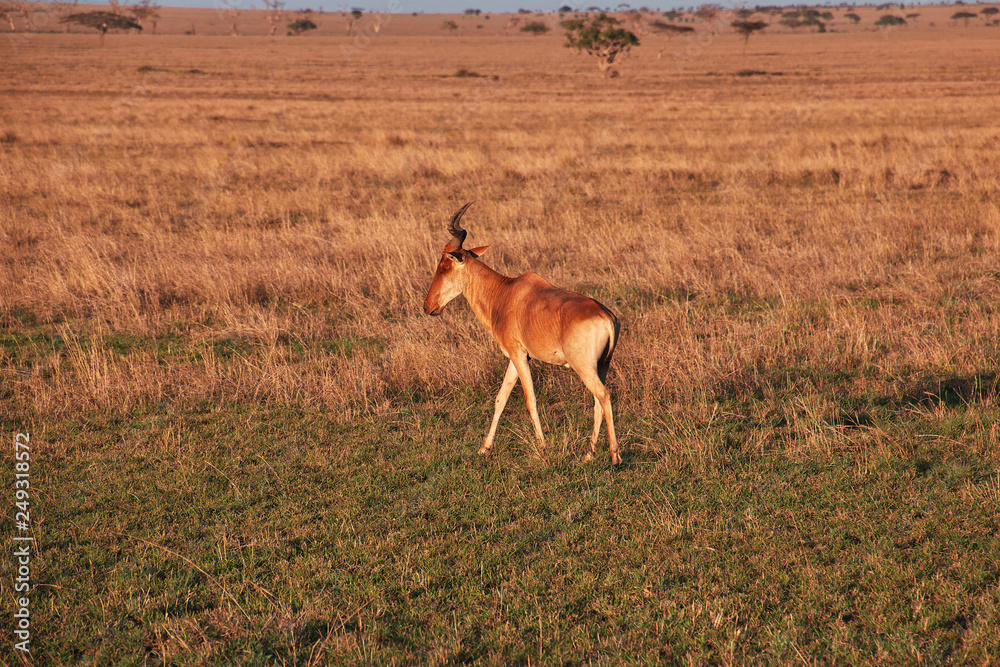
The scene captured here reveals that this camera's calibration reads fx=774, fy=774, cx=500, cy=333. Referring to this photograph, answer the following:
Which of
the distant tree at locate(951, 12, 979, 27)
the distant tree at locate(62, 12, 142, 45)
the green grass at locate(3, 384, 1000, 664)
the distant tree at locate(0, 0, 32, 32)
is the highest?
the distant tree at locate(951, 12, 979, 27)

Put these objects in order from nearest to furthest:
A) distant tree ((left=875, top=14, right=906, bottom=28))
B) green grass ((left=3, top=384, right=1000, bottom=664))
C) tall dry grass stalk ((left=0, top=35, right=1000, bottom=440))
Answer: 1. green grass ((left=3, top=384, right=1000, bottom=664))
2. tall dry grass stalk ((left=0, top=35, right=1000, bottom=440))
3. distant tree ((left=875, top=14, right=906, bottom=28))

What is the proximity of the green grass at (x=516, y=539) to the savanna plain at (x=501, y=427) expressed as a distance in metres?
0.02

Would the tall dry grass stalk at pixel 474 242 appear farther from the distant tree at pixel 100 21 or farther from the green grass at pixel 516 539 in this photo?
the distant tree at pixel 100 21

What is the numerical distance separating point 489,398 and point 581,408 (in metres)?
0.91

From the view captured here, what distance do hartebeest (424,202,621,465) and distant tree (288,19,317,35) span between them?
139682 millimetres

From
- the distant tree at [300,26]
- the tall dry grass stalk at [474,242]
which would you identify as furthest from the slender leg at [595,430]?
the distant tree at [300,26]

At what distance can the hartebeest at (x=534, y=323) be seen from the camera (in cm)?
532

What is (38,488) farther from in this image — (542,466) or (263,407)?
(542,466)

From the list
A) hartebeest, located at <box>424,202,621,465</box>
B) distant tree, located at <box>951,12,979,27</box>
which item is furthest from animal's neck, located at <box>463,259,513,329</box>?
distant tree, located at <box>951,12,979,27</box>

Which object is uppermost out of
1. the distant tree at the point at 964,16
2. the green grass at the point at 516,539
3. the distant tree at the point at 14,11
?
the distant tree at the point at 964,16

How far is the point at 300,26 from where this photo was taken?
138 metres

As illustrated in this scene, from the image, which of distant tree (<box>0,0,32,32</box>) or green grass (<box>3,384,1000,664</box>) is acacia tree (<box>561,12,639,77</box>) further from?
distant tree (<box>0,0,32,32</box>)

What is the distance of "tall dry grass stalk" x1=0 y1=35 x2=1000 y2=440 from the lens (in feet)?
24.6

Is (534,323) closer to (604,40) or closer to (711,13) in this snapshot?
(604,40)
